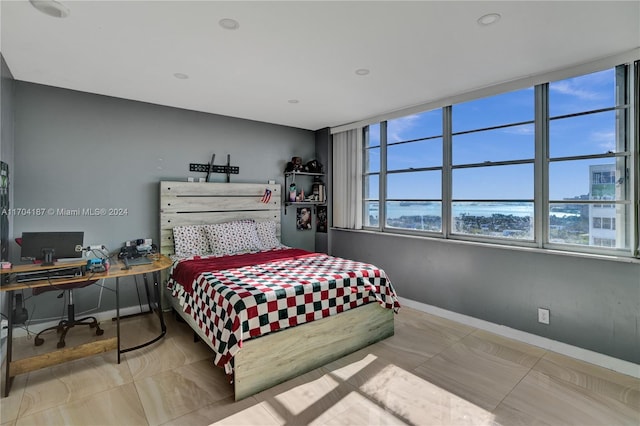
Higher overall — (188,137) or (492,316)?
(188,137)

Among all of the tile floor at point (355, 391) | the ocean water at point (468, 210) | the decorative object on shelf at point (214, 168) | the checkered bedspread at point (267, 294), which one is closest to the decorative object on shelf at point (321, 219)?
the ocean water at point (468, 210)

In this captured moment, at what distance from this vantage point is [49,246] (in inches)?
91.4

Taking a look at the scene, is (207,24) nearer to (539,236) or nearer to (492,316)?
(539,236)

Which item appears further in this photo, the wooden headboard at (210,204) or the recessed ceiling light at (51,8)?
the wooden headboard at (210,204)

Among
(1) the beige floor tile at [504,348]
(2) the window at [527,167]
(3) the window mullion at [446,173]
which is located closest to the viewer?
(2) the window at [527,167]

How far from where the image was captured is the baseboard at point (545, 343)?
7.85ft

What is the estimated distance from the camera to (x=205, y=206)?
3.96 m

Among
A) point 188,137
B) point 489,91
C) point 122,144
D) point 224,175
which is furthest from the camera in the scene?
point 224,175

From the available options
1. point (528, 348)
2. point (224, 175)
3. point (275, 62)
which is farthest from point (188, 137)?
point (528, 348)

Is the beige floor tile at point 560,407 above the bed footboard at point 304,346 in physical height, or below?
below

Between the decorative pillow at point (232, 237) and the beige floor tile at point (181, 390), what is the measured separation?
1.46 meters

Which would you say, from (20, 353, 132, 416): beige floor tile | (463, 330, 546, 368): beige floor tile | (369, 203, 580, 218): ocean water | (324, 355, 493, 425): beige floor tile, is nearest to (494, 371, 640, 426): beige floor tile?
(324, 355, 493, 425): beige floor tile

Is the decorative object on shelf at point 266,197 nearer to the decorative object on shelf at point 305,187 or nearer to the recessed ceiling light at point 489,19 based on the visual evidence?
the decorative object on shelf at point 305,187

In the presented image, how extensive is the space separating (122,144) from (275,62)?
2.11m
